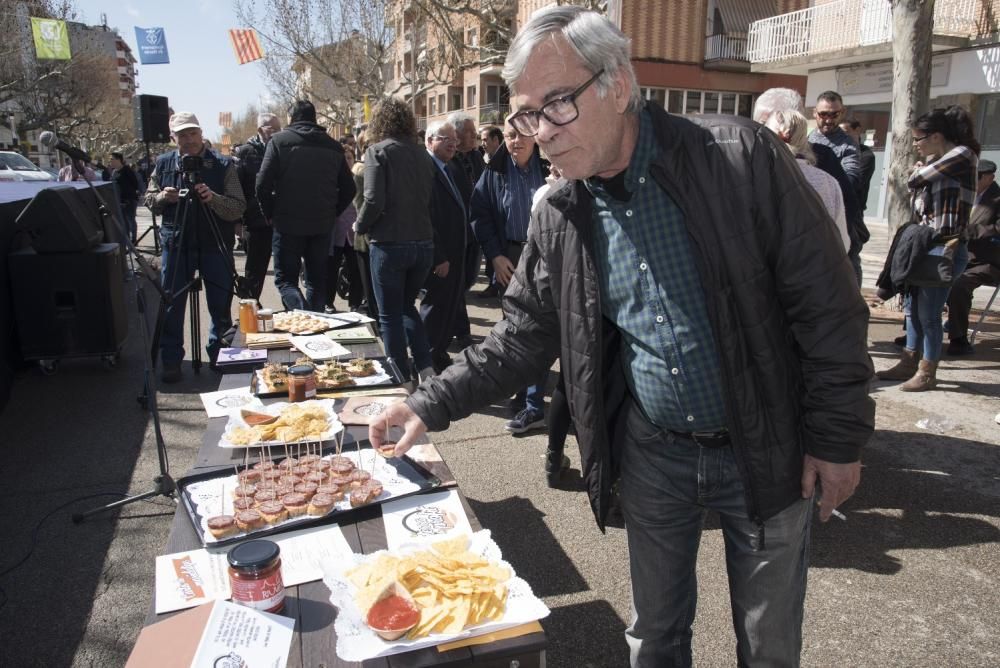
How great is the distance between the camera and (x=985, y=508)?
3.64 meters

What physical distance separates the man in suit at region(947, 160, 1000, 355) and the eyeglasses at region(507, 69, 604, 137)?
611 centimetres

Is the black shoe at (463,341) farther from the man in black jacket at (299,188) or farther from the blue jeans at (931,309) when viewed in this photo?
the blue jeans at (931,309)

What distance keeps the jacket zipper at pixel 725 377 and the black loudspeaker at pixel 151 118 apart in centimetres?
574

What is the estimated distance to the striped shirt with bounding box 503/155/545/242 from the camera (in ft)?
15.5

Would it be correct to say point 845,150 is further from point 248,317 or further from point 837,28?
point 837,28

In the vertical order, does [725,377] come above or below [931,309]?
above

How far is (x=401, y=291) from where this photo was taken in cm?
507

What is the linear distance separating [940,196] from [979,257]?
1.66m

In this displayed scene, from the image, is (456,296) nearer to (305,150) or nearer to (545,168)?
(545,168)

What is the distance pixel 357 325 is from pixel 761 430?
3.34 meters

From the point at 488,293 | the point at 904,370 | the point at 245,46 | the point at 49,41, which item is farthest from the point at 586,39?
the point at 49,41

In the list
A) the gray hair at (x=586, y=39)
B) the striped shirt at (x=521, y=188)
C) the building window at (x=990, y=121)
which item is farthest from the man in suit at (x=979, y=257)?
the building window at (x=990, y=121)

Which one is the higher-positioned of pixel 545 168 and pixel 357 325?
pixel 545 168

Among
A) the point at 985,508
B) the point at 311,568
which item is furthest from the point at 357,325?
the point at 985,508
